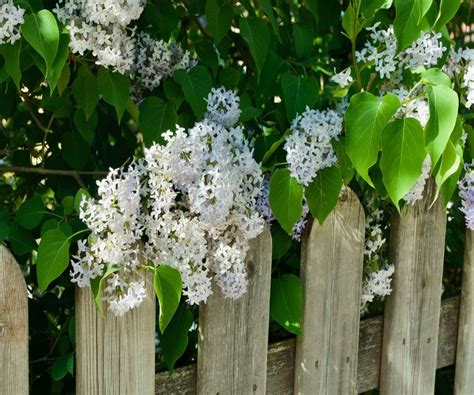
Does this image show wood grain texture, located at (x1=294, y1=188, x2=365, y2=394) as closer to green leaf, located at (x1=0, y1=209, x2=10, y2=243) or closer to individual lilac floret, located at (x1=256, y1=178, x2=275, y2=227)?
individual lilac floret, located at (x1=256, y1=178, x2=275, y2=227)

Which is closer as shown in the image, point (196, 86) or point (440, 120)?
point (440, 120)

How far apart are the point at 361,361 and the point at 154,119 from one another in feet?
2.36

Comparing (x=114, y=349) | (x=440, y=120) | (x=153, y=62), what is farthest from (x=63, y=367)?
(x=440, y=120)

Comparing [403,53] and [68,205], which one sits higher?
[403,53]

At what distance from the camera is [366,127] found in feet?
5.24

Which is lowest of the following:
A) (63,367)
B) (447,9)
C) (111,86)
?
(63,367)

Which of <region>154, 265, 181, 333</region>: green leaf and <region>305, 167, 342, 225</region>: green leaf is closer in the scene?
<region>154, 265, 181, 333</region>: green leaf

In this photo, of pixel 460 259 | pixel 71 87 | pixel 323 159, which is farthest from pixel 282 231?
pixel 460 259

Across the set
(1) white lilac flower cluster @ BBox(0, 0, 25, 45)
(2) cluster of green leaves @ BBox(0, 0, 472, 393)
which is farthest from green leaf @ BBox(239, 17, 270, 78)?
(1) white lilac flower cluster @ BBox(0, 0, 25, 45)

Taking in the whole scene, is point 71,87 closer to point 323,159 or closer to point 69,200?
point 69,200

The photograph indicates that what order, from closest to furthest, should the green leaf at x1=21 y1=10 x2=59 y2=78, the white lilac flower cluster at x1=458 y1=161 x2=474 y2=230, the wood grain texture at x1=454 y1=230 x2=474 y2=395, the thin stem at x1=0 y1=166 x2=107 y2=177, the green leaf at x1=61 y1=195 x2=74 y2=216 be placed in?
the green leaf at x1=21 y1=10 x2=59 y2=78 → the green leaf at x1=61 y1=195 x2=74 y2=216 → the thin stem at x1=0 y1=166 x2=107 y2=177 → the white lilac flower cluster at x1=458 y1=161 x2=474 y2=230 → the wood grain texture at x1=454 y1=230 x2=474 y2=395

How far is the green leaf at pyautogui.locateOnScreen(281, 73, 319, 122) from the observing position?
1.76m

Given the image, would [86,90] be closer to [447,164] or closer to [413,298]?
[447,164]

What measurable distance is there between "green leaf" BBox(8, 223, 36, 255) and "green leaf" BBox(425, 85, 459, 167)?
666mm
